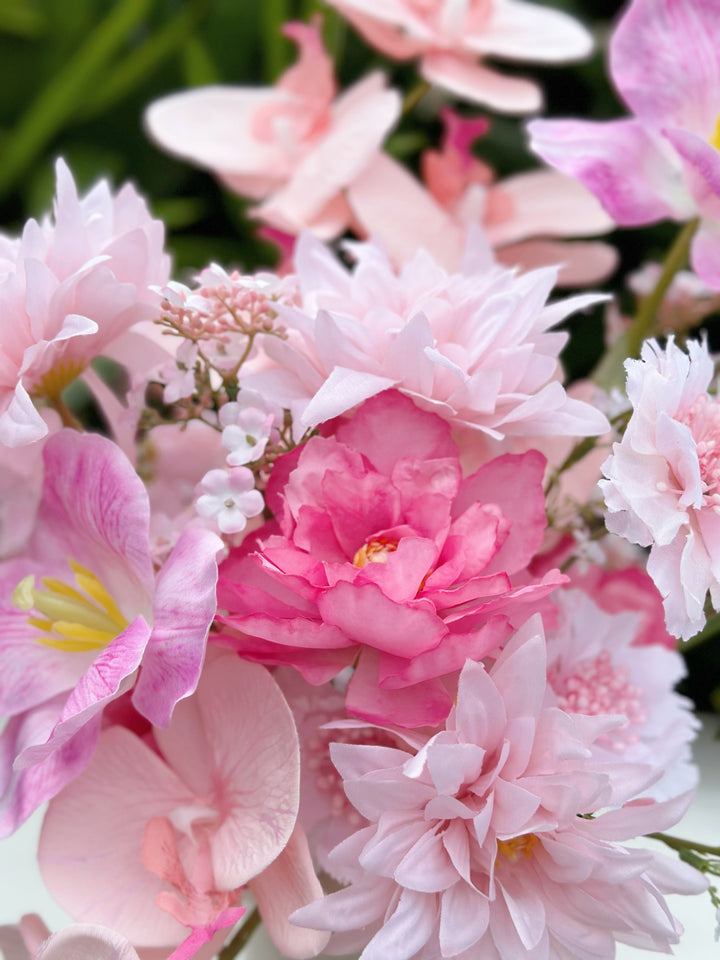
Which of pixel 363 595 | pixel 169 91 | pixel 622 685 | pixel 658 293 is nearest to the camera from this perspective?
pixel 363 595

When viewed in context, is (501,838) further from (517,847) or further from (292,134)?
(292,134)

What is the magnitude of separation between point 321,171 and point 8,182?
43cm

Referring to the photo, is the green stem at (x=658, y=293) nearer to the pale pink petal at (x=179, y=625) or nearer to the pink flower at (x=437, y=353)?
the pink flower at (x=437, y=353)

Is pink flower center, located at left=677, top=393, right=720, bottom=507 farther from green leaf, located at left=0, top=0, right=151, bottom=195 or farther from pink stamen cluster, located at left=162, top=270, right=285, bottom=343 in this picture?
green leaf, located at left=0, top=0, right=151, bottom=195

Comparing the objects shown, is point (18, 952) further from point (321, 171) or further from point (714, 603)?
point (321, 171)

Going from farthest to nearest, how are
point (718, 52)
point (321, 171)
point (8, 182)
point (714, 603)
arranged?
1. point (8, 182)
2. point (321, 171)
3. point (718, 52)
4. point (714, 603)

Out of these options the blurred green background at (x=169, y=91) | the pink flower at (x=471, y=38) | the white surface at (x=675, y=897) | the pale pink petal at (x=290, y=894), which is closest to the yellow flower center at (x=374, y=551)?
the pale pink petal at (x=290, y=894)

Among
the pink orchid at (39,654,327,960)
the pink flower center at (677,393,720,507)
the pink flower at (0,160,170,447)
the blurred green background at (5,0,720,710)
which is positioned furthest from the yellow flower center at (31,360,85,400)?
the blurred green background at (5,0,720,710)

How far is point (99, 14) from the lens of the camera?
0.95 metres

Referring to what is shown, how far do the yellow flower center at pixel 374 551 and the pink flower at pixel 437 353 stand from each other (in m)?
0.05

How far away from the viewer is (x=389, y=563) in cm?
32

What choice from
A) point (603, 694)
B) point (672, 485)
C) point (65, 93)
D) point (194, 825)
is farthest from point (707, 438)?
point (65, 93)

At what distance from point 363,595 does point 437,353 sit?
0.08 metres

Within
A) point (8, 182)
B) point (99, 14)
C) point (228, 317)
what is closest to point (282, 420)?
point (228, 317)
